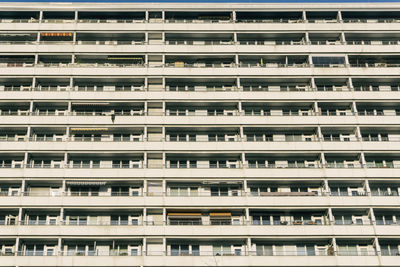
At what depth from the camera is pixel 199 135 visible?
182ft

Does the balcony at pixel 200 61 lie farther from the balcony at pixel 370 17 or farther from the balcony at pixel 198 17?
the balcony at pixel 370 17

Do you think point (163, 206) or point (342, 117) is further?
point (342, 117)

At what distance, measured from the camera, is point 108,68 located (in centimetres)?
5703

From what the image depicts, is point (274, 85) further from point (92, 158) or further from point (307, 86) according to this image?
point (92, 158)

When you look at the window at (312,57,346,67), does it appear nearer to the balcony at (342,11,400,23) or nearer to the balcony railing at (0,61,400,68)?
the balcony railing at (0,61,400,68)

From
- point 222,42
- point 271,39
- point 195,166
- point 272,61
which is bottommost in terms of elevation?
point 195,166

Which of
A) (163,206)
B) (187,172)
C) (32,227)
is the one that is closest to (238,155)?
(187,172)

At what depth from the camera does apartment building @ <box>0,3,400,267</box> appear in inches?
1946

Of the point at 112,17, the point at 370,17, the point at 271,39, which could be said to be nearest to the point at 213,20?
the point at 271,39

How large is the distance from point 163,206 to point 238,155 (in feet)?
28.8

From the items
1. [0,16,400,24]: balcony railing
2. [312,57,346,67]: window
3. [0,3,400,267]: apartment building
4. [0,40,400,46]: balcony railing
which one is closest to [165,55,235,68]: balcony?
Result: [0,3,400,267]: apartment building

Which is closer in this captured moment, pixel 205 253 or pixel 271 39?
pixel 205 253

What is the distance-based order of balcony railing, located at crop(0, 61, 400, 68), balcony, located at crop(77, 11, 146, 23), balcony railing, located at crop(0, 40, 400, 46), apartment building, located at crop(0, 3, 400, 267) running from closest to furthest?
apartment building, located at crop(0, 3, 400, 267), balcony railing, located at crop(0, 61, 400, 68), balcony railing, located at crop(0, 40, 400, 46), balcony, located at crop(77, 11, 146, 23)

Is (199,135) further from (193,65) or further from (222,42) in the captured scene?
(222,42)
